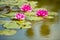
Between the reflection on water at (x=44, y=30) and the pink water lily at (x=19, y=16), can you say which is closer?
the reflection on water at (x=44, y=30)

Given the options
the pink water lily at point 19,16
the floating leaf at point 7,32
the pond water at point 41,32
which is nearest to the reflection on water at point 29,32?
the pond water at point 41,32

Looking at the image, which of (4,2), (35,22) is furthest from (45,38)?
(4,2)

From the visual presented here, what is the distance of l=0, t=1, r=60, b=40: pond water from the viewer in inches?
56.5

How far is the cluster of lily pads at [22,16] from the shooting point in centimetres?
170

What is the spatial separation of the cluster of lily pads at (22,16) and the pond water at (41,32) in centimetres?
8

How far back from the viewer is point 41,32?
60.5 inches

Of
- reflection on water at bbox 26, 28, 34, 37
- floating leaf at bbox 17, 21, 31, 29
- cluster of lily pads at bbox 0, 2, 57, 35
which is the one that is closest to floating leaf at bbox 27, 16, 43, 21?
cluster of lily pads at bbox 0, 2, 57, 35

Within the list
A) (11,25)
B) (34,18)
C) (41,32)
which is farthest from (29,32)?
(34,18)

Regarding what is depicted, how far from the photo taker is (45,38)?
1.42 meters

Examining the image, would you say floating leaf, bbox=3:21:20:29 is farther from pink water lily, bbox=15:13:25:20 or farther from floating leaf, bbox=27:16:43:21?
floating leaf, bbox=27:16:43:21

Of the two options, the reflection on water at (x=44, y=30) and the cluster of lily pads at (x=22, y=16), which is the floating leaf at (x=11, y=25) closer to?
the cluster of lily pads at (x=22, y=16)

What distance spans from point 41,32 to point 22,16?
310mm

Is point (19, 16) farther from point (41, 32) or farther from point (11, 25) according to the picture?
point (41, 32)

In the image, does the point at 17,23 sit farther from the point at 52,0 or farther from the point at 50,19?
the point at 52,0
